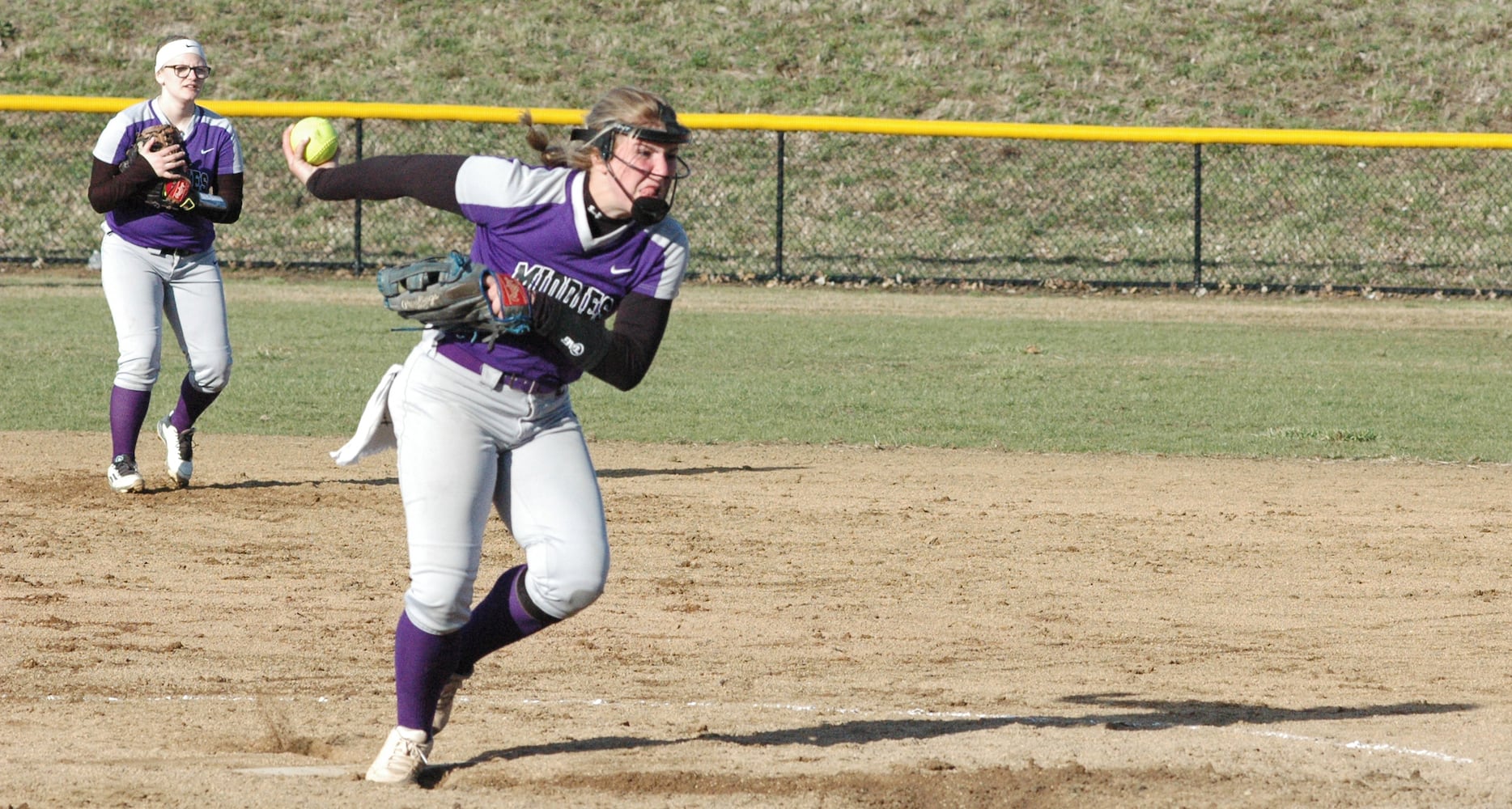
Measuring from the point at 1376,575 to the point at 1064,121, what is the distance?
18.3 m

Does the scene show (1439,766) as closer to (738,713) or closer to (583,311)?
(738,713)

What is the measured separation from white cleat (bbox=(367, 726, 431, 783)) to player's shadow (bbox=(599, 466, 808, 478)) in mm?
4943

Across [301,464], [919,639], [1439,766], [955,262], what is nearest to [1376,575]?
[919,639]

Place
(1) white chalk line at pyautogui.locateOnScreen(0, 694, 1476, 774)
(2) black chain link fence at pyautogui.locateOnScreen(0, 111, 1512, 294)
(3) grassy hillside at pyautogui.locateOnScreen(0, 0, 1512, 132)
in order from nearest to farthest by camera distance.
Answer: (1) white chalk line at pyautogui.locateOnScreen(0, 694, 1476, 774) < (2) black chain link fence at pyautogui.locateOnScreen(0, 111, 1512, 294) < (3) grassy hillside at pyautogui.locateOnScreen(0, 0, 1512, 132)

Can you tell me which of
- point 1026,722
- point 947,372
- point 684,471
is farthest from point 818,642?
point 947,372

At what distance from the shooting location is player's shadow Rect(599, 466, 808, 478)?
9203 millimetres

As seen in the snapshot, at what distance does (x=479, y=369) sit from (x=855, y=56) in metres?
23.3

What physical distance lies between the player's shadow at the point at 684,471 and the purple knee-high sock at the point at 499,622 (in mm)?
4733

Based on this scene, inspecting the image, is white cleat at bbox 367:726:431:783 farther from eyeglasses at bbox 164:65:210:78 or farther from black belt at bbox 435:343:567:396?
eyeglasses at bbox 164:65:210:78

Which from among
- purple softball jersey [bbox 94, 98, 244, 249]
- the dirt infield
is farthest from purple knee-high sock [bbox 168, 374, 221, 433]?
purple softball jersey [bbox 94, 98, 244, 249]

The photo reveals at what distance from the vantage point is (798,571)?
7.07 m

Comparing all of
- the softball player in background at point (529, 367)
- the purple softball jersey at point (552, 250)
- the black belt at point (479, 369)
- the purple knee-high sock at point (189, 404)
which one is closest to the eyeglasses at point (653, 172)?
the softball player in background at point (529, 367)

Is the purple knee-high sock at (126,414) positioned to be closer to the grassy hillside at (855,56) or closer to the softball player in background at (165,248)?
the softball player in background at (165,248)

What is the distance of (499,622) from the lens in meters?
4.35
